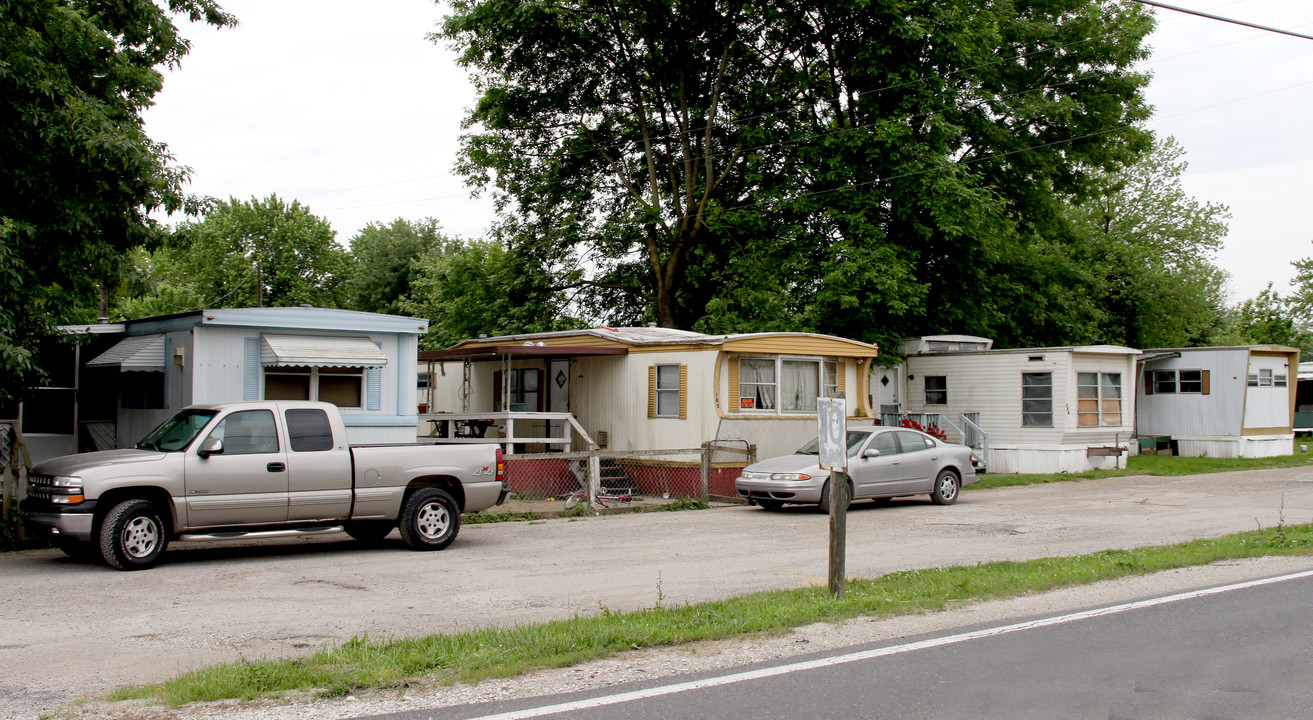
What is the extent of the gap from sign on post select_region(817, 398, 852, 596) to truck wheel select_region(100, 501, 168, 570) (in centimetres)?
719

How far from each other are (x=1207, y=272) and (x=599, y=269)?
3195 centimetres

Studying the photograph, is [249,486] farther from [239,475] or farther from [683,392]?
[683,392]

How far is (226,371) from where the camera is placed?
16234 mm

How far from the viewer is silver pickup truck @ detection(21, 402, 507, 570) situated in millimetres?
11211

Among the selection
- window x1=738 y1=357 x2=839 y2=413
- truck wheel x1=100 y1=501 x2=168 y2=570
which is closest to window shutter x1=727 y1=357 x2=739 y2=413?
window x1=738 y1=357 x2=839 y2=413

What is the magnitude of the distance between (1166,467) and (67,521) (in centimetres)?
2481

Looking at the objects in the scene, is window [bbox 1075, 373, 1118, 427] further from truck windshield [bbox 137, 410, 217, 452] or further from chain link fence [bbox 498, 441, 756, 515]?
truck windshield [bbox 137, 410, 217, 452]

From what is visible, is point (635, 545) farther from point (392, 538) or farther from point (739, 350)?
point (739, 350)

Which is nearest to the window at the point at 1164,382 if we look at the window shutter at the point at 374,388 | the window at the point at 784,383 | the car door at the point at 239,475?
the window at the point at 784,383

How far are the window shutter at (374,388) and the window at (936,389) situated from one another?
15759 millimetres

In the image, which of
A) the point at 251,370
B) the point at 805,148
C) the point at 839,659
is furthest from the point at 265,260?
the point at 839,659

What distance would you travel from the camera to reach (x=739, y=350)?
2036cm

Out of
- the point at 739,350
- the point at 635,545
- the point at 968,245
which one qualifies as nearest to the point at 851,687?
the point at 635,545

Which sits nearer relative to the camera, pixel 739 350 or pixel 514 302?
pixel 739 350
